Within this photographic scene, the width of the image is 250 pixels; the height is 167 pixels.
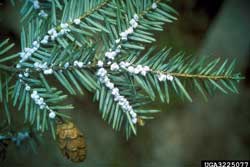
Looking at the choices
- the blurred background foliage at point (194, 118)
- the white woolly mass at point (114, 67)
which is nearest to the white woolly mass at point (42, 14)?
the white woolly mass at point (114, 67)

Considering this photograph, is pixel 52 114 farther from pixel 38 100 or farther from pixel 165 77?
pixel 165 77

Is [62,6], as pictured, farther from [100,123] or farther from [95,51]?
[100,123]

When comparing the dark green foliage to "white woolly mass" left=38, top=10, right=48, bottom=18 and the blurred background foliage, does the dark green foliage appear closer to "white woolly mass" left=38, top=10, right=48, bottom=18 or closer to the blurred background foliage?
"white woolly mass" left=38, top=10, right=48, bottom=18

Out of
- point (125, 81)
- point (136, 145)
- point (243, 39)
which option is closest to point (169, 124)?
point (136, 145)

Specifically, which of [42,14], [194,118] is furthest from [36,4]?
[194,118]

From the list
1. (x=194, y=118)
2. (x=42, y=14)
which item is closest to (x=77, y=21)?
(x=42, y=14)

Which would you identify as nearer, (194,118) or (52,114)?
(52,114)

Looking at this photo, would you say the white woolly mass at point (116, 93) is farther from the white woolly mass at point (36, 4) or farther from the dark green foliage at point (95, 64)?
the white woolly mass at point (36, 4)

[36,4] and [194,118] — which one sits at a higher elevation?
[36,4]

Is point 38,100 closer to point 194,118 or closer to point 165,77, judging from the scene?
point 165,77
